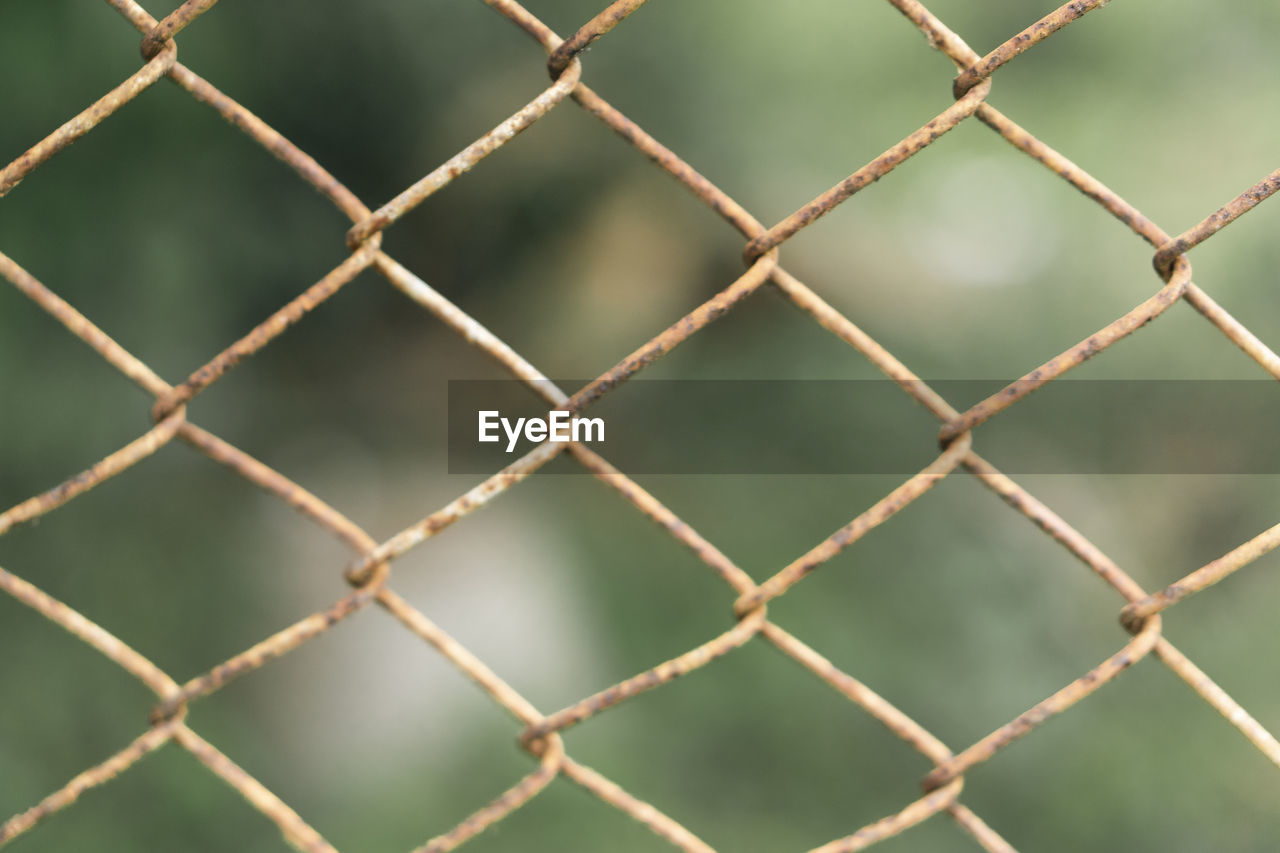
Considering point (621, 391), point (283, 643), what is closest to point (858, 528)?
point (283, 643)

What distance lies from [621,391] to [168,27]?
1.85 metres

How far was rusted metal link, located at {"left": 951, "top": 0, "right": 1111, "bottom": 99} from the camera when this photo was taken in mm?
575

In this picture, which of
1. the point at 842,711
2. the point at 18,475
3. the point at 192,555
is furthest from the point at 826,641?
the point at 18,475

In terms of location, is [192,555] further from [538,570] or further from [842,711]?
[842,711]

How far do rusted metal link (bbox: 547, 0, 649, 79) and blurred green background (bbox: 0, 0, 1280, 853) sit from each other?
1380 millimetres

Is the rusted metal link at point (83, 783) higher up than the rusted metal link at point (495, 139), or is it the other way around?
the rusted metal link at point (495, 139)

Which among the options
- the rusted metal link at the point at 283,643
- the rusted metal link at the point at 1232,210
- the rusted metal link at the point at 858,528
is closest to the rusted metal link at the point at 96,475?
the rusted metal link at the point at 283,643

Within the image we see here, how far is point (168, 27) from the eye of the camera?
61 cm

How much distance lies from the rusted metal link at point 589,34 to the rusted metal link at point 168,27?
224mm

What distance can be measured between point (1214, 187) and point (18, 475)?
2.68 metres

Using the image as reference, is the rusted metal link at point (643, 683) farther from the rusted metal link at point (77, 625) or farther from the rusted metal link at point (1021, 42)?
the rusted metal link at point (1021, 42)

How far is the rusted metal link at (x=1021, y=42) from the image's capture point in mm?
575

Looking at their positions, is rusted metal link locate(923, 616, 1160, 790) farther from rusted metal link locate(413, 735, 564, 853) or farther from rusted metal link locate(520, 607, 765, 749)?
rusted metal link locate(413, 735, 564, 853)

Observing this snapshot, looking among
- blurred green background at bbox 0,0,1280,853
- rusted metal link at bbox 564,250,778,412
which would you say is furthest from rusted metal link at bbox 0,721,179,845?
blurred green background at bbox 0,0,1280,853
